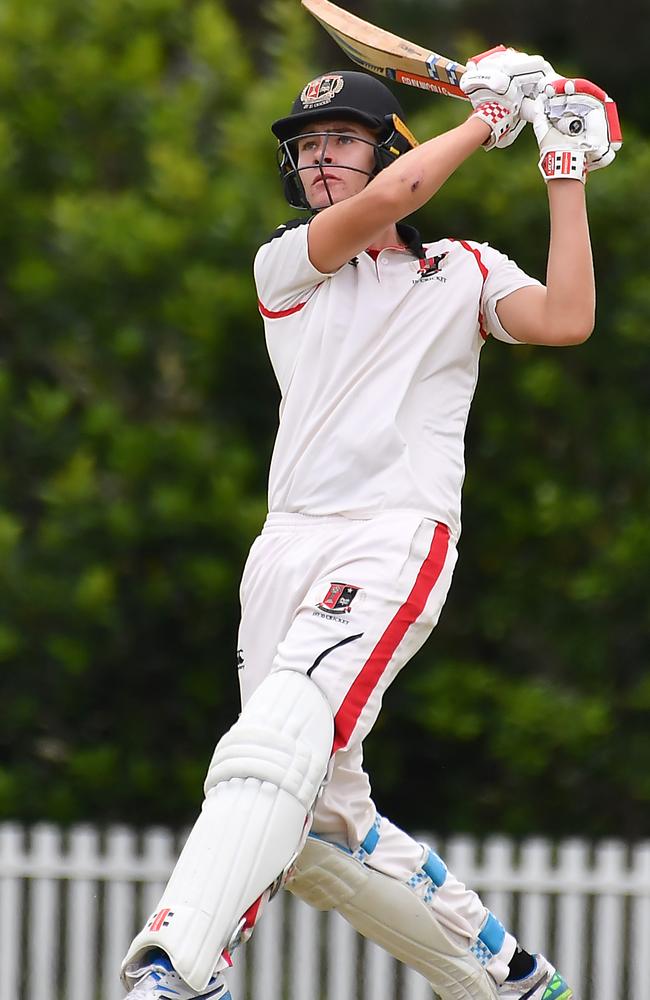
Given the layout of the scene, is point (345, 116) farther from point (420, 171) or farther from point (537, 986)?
point (537, 986)

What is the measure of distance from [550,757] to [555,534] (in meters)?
0.79

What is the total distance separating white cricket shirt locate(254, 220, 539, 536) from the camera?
2809mm

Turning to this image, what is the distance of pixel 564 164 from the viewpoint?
2.77 meters

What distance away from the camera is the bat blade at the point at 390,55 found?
2.96 metres

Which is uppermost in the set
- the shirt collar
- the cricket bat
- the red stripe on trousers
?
the cricket bat

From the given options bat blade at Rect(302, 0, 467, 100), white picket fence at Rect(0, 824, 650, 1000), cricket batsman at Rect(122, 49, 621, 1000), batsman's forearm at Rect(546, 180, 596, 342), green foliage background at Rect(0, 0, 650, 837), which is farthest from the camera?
green foliage background at Rect(0, 0, 650, 837)

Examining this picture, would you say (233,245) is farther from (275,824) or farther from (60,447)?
(275,824)

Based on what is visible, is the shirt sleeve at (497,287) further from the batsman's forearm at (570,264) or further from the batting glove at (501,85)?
the batting glove at (501,85)

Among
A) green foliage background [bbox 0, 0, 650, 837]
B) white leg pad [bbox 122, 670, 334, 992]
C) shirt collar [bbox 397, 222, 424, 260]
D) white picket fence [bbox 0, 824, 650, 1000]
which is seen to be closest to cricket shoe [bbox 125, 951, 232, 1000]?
white leg pad [bbox 122, 670, 334, 992]

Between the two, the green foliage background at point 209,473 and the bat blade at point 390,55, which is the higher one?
the bat blade at point 390,55

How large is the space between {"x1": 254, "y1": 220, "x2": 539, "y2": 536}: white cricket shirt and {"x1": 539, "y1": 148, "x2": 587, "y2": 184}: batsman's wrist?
0.21 metres

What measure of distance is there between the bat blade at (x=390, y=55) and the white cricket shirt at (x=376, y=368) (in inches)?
12.8

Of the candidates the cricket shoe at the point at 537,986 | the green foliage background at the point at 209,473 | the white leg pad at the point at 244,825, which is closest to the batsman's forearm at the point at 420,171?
Answer: the white leg pad at the point at 244,825

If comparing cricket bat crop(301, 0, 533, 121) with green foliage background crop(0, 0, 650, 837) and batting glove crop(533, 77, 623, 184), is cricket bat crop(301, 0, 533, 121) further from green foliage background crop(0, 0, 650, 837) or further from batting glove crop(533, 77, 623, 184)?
green foliage background crop(0, 0, 650, 837)
